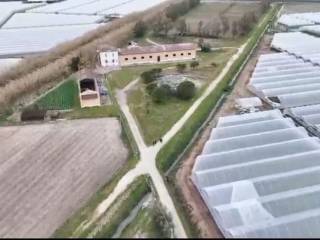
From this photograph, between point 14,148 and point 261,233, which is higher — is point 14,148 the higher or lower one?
the lower one

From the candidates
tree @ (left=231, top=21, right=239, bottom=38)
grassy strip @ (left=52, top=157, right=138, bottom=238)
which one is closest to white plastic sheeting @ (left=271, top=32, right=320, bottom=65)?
tree @ (left=231, top=21, right=239, bottom=38)

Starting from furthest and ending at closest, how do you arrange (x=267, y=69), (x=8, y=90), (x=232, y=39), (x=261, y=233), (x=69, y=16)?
1. (x=69, y=16)
2. (x=232, y=39)
3. (x=267, y=69)
4. (x=8, y=90)
5. (x=261, y=233)

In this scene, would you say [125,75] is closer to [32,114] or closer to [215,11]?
[32,114]

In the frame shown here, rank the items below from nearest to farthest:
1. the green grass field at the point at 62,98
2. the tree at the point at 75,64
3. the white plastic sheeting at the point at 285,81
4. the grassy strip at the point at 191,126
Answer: the grassy strip at the point at 191,126 → the white plastic sheeting at the point at 285,81 → the green grass field at the point at 62,98 → the tree at the point at 75,64

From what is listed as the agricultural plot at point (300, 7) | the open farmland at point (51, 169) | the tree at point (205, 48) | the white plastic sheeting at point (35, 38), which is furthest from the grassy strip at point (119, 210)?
the agricultural plot at point (300, 7)

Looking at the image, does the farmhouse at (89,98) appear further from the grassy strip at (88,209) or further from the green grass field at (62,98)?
the grassy strip at (88,209)

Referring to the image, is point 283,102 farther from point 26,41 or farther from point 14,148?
point 26,41

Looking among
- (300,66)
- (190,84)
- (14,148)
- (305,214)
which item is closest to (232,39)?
(300,66)

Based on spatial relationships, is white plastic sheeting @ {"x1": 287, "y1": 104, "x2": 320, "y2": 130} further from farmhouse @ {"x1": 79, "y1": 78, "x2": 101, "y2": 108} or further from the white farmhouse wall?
the white farmhouse wall
